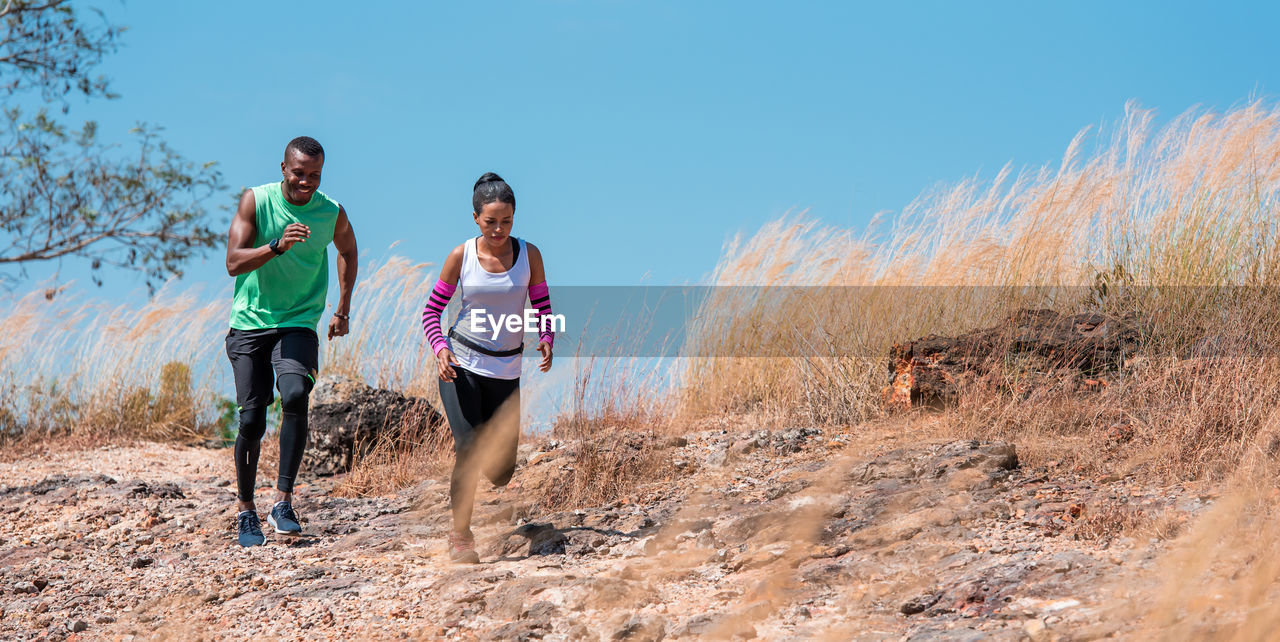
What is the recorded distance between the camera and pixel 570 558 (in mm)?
4883

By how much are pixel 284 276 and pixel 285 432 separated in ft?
2.67

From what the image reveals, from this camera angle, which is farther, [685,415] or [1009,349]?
[685,415]

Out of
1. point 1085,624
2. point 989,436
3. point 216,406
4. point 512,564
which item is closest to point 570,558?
point 512,564

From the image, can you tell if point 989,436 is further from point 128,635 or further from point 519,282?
point 128,635

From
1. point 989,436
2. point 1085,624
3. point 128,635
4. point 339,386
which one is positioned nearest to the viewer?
point 1085,624

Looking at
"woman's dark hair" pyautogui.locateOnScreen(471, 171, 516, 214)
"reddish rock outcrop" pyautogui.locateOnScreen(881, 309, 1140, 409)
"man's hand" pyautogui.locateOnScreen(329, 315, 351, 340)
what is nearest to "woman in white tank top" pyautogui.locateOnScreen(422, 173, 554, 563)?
"woman's dark hair" pyautogui.locateOnScreen(471, 171, 516, 214)

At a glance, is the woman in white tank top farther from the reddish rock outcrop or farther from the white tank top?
the reddish rock outcrop

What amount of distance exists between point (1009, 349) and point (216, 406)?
835 centimetres

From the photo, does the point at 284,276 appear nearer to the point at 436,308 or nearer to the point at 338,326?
the point at 338,326

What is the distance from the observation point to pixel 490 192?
4711 millimetres

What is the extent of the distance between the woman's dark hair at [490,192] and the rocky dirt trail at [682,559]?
64.5 inches

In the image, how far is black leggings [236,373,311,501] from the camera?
17.4ft

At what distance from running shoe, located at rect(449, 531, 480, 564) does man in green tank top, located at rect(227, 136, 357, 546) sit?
3.63 feet

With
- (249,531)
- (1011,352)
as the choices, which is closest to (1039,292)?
(1011,352)
